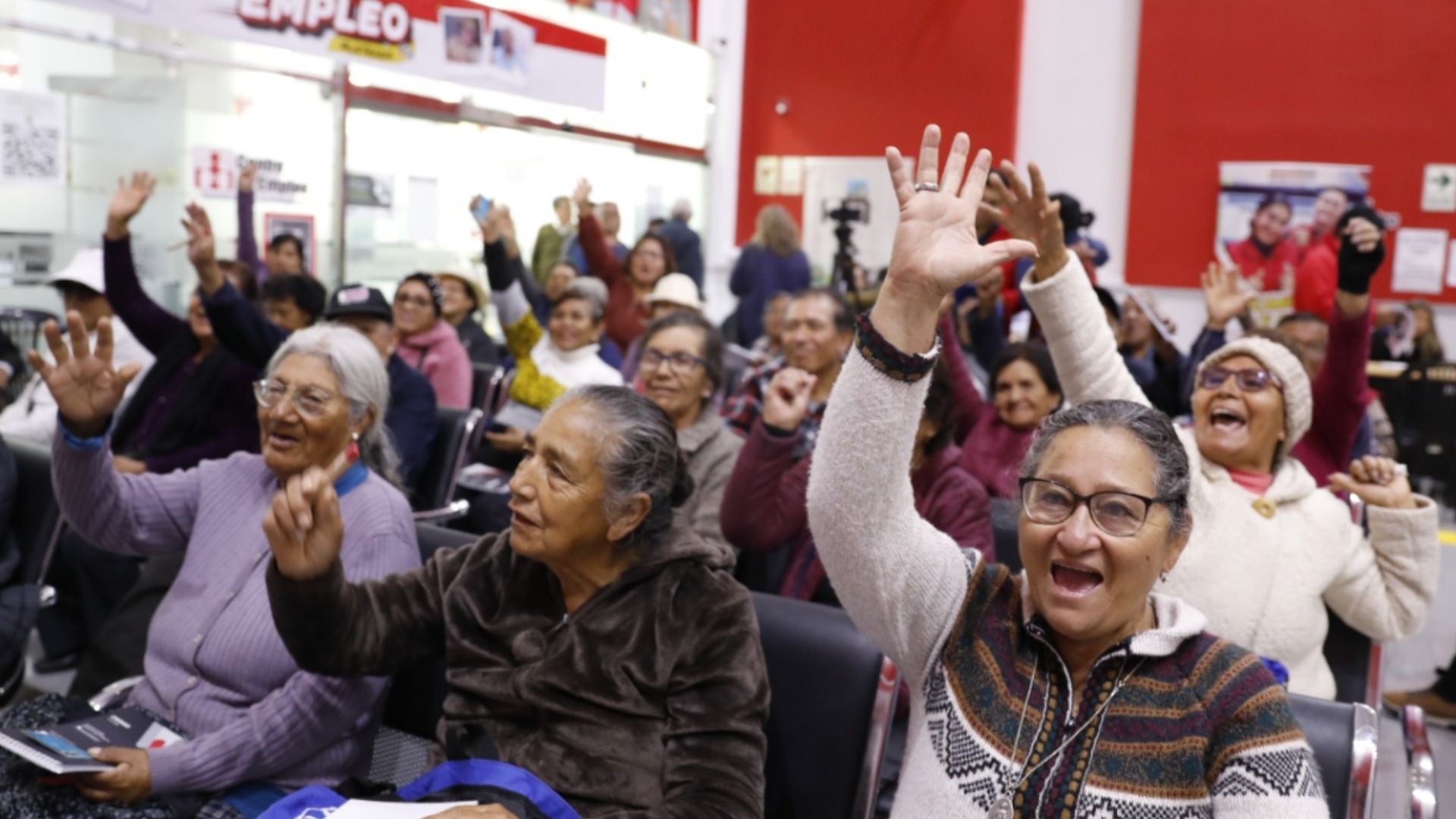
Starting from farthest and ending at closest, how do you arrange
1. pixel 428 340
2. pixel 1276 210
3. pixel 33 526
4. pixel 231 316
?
pixel 1276 210
pixel 428 340
pixel 231 316
pixel 33 526

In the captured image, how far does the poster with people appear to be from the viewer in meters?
9.98

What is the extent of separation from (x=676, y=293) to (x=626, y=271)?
41.6 inches

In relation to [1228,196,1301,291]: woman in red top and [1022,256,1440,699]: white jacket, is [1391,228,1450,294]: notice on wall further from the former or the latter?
[1022,256,1440,699]: white jacket

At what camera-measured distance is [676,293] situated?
20.8 feet

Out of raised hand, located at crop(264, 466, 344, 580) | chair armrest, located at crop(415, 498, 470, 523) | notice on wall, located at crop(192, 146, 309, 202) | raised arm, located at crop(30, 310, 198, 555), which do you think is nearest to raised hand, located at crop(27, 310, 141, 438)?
raised arm, located at crop(30, 310, 198, 555)

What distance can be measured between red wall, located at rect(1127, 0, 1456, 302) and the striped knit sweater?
9390 mm

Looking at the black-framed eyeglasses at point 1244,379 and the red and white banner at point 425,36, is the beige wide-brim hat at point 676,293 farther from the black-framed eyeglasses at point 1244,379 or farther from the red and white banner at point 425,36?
the black-framed eyeglasses at point 1244,379

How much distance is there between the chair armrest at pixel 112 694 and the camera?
2375 millimetres

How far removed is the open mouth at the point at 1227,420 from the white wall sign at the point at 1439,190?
8.29 m

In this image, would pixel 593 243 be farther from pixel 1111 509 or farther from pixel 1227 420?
pixel 1111 509

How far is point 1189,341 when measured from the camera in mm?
10602

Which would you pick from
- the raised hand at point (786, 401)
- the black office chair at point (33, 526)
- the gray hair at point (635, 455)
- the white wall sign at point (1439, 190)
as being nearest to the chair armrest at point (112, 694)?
the black office chair at point (33, 526)

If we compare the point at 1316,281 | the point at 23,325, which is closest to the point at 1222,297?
the point at 1316,281

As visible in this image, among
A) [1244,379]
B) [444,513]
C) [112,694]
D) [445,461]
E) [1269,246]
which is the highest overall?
[1269,246]
